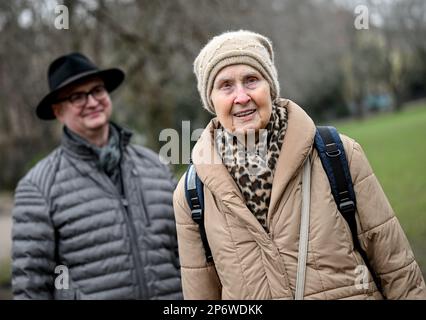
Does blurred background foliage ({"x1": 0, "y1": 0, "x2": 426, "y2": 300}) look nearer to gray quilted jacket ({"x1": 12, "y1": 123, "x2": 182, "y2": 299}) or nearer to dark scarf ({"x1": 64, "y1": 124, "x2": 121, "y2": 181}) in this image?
dark scarf ({"x1": 64, "y1": 124, "x2": 121, "y2": 181})

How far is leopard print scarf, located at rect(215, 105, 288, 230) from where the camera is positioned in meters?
2.00

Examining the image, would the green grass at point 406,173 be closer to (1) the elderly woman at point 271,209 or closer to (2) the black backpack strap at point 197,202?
(1) the elderly woman at point 271,209

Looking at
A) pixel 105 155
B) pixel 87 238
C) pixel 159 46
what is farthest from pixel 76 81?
pixel 159 46

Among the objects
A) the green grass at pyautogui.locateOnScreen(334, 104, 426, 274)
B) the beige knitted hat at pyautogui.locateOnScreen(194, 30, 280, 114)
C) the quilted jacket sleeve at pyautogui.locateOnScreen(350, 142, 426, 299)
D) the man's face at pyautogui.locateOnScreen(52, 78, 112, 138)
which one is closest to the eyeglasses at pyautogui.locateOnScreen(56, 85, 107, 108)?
the man's face at pyautogui.locateOnScreen(52, 78, 112, 138)

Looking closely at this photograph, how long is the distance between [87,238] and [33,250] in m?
0.27

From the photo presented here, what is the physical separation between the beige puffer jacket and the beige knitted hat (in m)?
0.19

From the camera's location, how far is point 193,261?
2109 millimetres

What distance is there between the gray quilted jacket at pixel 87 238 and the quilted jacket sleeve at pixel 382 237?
1.21 m

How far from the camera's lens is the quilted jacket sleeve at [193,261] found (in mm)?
2098

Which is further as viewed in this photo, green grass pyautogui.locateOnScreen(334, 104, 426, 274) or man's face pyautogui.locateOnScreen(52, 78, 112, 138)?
green grass pyautogui.locateOnScreen(334, 104, 426, 274)

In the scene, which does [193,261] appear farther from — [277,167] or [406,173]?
[406,173]

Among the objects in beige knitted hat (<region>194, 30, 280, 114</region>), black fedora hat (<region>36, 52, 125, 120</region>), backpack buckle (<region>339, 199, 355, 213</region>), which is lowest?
backpack buckle (<region>339, 199, 355, 213</region>)
